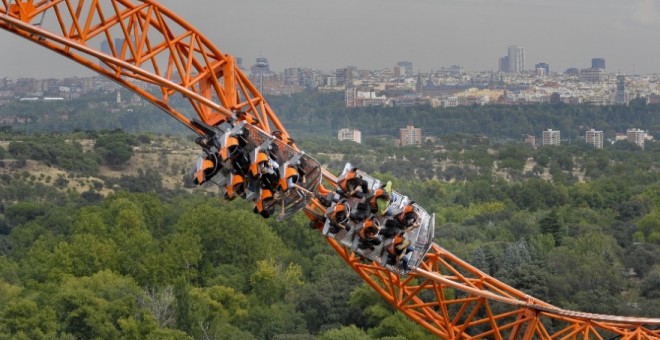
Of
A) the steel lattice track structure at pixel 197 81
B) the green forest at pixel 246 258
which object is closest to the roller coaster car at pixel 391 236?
the steel lattice track structure at pixel 197 81

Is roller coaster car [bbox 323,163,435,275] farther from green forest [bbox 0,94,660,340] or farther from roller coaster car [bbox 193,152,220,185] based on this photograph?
green forest [bbox 0,94,660,340]

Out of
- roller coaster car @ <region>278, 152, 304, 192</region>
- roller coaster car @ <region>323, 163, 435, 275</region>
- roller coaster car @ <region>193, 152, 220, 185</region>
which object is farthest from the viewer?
roller coaster car @ <region>323, 163, 435, 275</region>

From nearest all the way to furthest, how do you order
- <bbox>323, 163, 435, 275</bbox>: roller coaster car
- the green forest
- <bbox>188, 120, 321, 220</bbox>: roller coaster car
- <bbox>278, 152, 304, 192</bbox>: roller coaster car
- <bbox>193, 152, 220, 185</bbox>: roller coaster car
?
<bbox>193, 152, 220, 185</bbox>: roller coaster car, <bbox>188, 120, 321, 220</bbox>: roller coaster car, <bbox>278, 152, 304, 192</bbox>: roller coaster car, <bbox>323, 163, 435, 275</bbox>: roller coaster car, the green forest

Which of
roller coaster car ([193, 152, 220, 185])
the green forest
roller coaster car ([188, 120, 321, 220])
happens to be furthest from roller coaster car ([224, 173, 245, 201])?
the green forest

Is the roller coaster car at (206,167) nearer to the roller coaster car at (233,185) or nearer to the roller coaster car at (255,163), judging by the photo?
the roller coaster car at (255,163)

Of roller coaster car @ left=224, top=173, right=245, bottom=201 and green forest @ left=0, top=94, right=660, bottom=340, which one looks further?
green forest @ left=0, top=94, right=660, bottom=340

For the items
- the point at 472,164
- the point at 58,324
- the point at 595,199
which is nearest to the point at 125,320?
the point at 58,324

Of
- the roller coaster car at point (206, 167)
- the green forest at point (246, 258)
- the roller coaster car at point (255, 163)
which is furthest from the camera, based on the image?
the green forest at point (246, 258)
